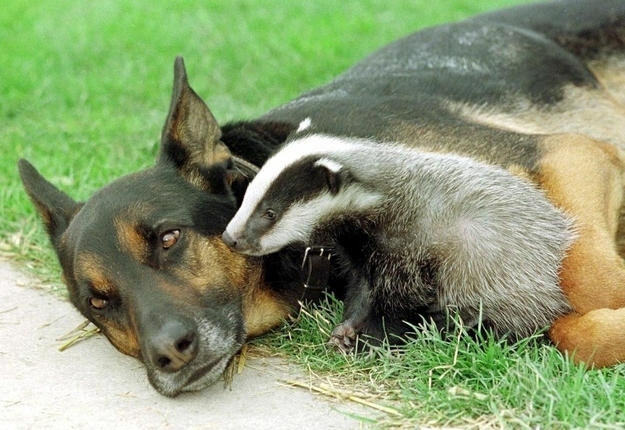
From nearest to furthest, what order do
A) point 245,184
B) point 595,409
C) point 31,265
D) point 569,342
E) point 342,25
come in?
point 595,409 < point 569,342 < point 245,184 < point 31,265 < point 342,25

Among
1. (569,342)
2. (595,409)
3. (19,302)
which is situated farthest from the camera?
(19,302)

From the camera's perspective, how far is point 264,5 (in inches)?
431

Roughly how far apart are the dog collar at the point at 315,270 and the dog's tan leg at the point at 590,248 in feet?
3.41

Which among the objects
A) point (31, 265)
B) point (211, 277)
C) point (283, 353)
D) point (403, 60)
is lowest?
point (31, 265)

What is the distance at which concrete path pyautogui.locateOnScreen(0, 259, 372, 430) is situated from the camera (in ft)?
11.3

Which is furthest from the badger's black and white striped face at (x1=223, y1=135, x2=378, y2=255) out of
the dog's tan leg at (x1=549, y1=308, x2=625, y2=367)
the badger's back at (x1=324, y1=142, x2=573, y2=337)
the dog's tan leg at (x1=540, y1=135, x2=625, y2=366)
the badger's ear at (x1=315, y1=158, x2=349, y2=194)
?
the dog's tan leg at (x1=549, y1=308, x2=625, y2=367)

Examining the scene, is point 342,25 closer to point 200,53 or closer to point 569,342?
point 200,53

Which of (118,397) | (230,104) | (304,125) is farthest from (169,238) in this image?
(230,104)

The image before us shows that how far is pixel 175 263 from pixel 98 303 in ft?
1.30

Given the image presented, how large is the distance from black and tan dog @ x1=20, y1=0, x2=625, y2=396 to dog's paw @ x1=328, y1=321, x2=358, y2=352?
1.28 ft

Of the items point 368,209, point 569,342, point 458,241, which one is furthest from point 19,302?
point 569,342

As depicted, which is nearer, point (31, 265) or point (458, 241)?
point (458, 241)

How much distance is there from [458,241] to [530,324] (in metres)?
0.46

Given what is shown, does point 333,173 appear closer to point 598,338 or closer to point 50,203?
point 598,338
